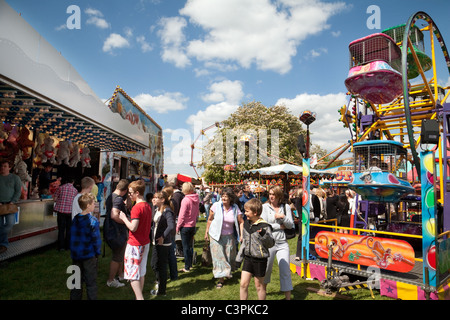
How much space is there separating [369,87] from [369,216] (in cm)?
384

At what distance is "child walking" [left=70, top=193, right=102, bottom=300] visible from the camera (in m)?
3.46

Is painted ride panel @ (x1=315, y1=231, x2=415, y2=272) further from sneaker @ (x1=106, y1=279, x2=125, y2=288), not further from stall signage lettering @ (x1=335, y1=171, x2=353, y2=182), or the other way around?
stall signage lettering @ (x1=335, y1=171, x2=353, y2=182)

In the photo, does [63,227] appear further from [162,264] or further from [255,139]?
[255,139]

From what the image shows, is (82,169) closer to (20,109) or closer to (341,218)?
(20,109)

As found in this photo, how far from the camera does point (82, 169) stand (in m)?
11.5

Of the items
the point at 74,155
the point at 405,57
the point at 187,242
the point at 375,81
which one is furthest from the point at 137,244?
the point at 74,155

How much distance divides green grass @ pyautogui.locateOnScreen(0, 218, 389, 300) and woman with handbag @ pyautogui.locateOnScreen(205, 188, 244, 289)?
1.05ft

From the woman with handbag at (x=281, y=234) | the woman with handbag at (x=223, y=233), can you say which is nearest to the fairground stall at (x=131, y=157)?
the woman with handbag at (x=223, y=233)

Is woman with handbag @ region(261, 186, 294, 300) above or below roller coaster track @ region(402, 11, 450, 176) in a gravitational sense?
below

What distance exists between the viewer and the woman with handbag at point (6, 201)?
5723 mm

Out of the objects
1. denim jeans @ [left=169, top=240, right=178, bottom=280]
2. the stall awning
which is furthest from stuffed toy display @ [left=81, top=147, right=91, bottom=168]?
denim jeans @ [left=169, top=240, right=178, bottom=280]

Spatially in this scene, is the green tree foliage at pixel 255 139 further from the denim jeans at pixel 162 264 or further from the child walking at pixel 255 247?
the child walking at pixel 255 247

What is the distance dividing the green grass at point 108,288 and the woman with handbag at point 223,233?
321mm
